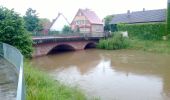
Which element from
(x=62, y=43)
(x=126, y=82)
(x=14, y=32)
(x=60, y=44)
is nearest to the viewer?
(x=126, y=82)

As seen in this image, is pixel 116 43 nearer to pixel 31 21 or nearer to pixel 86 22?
pixel 31 21

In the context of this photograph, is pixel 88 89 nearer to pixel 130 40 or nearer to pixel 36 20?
pixel 130 40

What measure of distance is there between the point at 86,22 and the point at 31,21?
13.9 meters

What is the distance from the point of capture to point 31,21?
1992 inches

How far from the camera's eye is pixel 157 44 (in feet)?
120

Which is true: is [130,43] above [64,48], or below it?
above

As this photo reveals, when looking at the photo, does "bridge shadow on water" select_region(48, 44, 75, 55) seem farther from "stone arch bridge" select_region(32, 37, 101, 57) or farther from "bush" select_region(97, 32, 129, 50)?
"bush" select_region(97, 32, 129, 50)

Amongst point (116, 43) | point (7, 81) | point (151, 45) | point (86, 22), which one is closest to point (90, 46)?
point (116, 43)

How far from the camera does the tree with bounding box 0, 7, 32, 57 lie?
20594mm

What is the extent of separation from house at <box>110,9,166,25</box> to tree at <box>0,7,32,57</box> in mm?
28287

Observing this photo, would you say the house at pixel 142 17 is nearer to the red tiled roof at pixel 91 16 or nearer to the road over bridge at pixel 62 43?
the red tiled roof at pixel 91 16

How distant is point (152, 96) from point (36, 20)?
4067cm

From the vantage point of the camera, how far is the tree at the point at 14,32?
67.6 ft

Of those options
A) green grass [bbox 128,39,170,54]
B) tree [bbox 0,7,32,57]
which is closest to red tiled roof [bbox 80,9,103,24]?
green grass [bbox 128,39,170,54]
